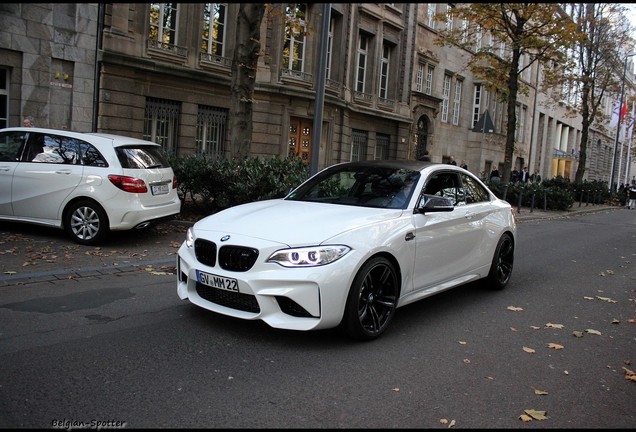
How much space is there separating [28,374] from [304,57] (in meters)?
21.0

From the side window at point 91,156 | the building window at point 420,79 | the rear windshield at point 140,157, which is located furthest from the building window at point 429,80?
the side window at point 91,156

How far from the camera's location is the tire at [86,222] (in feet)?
27.3

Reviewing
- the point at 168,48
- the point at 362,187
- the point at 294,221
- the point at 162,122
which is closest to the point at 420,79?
the point at 168,48

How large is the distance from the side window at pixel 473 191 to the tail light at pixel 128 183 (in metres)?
4.69

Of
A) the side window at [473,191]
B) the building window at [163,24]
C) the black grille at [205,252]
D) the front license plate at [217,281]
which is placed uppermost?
the building window at [163,24]

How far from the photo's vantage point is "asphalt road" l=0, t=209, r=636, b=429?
11.4 feet

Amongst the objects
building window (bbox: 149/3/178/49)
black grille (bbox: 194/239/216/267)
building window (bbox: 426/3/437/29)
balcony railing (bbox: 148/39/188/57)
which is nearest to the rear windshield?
black grille (bbox: 194/239/216/267)

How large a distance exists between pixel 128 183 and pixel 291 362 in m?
5.01

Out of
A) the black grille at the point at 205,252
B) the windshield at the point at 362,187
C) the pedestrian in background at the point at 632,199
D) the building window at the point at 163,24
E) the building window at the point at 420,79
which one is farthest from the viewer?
the pedestrian in background at the point at 632,199

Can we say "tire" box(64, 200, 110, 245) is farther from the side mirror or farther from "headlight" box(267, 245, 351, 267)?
the side mirror

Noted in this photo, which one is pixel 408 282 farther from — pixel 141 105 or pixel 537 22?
pixel 537 22

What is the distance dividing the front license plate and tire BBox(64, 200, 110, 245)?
162 inches

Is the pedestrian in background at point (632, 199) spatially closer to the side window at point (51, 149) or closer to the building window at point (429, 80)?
the building window at point (429, 80)

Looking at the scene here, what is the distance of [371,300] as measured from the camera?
4.89 meters
